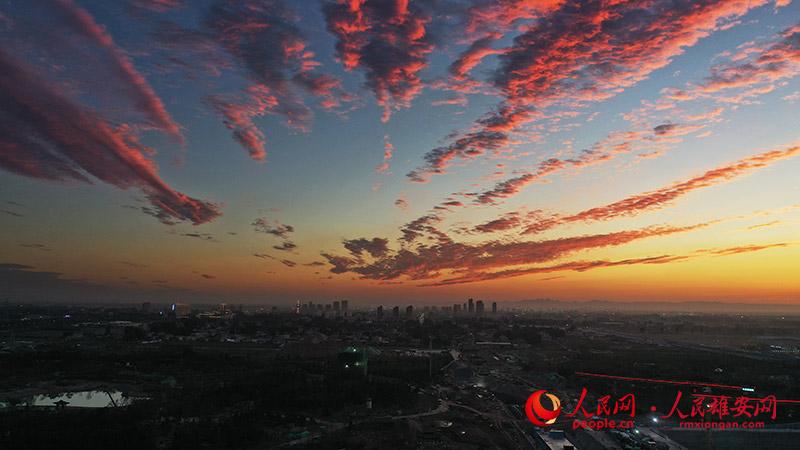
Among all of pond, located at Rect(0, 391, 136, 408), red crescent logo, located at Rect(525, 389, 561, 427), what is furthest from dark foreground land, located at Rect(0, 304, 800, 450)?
red crescent logo, located at Rect(525, 389, 561, 427)

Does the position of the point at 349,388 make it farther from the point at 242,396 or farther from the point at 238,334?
the point at 238,334

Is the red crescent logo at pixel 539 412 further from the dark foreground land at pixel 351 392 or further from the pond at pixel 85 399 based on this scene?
the pond at pixel 85 399

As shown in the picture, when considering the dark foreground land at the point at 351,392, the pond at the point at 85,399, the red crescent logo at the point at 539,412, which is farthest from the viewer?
the pond at the point at 85,399

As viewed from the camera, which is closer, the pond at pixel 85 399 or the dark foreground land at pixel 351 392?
the dark foreground land at pixel 351 392

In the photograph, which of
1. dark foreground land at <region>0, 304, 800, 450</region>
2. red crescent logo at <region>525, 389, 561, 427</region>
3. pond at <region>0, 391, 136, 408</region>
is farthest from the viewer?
pond at <region>0, 391, 136, 408</region>

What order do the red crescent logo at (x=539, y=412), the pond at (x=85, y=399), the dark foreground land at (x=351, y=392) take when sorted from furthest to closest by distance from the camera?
the pond at (x=85, y=399) < the red crescent logo at (x=539, y=412) < the dark foreground land at (x=351, y=392)

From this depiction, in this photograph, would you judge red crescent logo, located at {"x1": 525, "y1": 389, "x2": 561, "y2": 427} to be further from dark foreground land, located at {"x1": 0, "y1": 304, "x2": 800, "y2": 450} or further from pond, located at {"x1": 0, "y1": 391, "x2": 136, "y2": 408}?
pond, located at {"x1": 0, "y1": 391, "x2": 136, "y2": 408}

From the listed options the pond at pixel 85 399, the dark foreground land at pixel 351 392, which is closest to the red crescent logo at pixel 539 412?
the dark foreground land at pixel 351 392

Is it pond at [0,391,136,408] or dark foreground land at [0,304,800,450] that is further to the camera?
pond at [0,391,136,408]

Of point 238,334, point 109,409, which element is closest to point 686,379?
point 109,409

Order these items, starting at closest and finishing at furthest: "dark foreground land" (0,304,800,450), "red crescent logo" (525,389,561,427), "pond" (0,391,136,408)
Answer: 1. "dark foreground land" (0,304,800,450)
2. "red crescent logo" (525,389,561,427)
3. "pond" (0,391,136,408)
